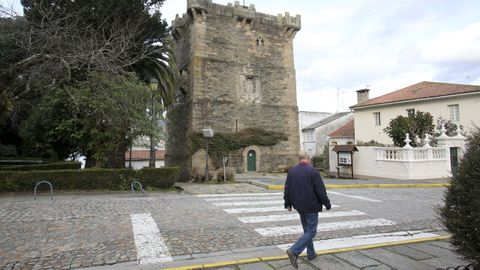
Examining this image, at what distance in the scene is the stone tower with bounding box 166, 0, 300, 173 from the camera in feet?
78.9

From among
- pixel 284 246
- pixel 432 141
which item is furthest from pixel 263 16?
pixel 284 246

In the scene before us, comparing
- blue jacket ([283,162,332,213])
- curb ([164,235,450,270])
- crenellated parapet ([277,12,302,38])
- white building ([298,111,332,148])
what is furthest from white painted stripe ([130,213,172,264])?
white building ([298,111,332,148])

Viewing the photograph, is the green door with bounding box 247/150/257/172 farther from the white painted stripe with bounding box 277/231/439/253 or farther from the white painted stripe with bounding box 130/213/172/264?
the white painted stripe with bounding box 277/231/439/253

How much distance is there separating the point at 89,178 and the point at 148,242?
28.1 feet

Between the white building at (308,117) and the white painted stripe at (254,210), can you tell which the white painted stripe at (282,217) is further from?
the white building at (308,117)

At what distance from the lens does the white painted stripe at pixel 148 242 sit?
4.98 m

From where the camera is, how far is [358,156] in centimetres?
2117

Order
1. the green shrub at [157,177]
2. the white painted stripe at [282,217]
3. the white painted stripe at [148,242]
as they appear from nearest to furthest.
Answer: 1. the white painted stripe at [148,242]
2. the white painted stripe at [282,217]
3. the green shrub at [157,177]

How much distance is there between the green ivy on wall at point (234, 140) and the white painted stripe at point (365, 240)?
17829mm

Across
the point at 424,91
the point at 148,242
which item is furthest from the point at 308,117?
the point at 148,242

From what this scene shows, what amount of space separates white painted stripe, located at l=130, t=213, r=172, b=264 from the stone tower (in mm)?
16153

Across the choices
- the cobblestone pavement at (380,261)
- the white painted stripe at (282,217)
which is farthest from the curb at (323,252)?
the white painted stripe at (282,217)

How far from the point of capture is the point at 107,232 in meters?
6.38

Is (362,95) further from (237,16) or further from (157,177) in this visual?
(157,177)
